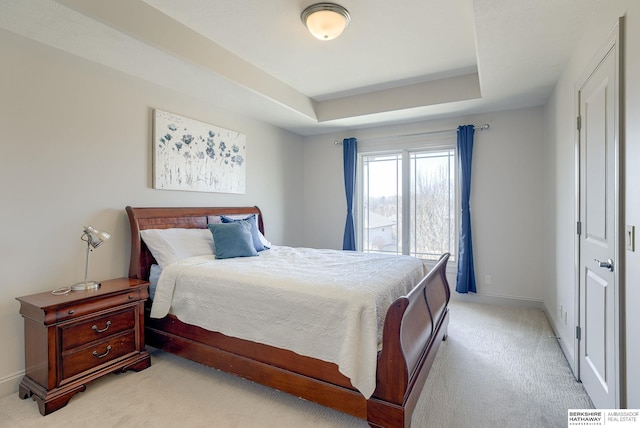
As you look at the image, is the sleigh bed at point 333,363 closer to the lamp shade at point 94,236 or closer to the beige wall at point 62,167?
the beige wall at point 62,167

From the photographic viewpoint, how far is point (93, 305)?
2.23m

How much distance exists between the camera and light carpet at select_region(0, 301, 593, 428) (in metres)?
1.90

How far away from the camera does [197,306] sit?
95.6 inches

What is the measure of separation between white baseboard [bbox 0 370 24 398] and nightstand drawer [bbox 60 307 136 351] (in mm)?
559

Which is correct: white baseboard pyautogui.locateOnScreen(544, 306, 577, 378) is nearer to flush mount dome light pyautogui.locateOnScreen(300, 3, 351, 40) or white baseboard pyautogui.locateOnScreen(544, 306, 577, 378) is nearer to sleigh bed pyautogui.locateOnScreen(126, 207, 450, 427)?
sleigh bed pyautogui.locateOnScreen(126, 207, 450, 427)

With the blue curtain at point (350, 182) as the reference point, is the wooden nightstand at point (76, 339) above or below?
below

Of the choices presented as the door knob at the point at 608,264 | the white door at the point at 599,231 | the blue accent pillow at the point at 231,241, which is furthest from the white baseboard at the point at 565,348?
the blue accent pillow at the point at 231,241

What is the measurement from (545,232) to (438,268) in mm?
2021

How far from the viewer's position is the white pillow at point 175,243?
9.14ft

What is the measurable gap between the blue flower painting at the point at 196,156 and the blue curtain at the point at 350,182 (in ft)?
5.33

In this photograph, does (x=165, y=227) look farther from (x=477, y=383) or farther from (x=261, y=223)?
(x=477, y=383)

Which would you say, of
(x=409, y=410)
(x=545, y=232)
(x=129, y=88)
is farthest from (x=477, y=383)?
(x=129, y=88)

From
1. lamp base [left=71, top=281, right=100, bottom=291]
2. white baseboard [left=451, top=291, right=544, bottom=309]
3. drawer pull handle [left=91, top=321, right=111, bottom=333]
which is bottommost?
white baseboard [left=451, top=291, right=544, bottom=309]

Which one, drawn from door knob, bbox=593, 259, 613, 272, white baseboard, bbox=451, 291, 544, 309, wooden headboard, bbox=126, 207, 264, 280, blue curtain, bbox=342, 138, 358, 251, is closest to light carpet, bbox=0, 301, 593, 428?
wooden headboard, bbox=126, 207, 264, 280
